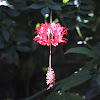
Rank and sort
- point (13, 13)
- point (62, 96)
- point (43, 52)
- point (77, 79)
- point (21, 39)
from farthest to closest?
point (43, 52)
point (21, 39)
point (13, 13)
point (62, 96)
point (77, 79)

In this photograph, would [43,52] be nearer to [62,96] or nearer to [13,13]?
[13,13]

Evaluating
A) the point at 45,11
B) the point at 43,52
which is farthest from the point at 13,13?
the point at 43,52

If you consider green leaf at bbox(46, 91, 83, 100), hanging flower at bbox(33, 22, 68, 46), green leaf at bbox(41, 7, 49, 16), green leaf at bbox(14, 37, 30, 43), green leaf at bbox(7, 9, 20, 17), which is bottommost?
green leaf at bbox(46, 91, 83, 100)

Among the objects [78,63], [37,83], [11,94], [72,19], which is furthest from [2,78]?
[72,19]

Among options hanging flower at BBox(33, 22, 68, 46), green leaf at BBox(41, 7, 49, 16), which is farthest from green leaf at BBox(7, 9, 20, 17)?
hanging flower at BBox(33, 22, 68, 46)

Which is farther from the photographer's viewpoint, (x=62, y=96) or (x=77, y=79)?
(x=62, y=96)

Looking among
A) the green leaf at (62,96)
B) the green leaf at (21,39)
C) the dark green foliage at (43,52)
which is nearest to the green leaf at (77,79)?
the dark green foliage at (43,52)

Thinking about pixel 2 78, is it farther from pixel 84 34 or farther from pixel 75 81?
pixel 75 81

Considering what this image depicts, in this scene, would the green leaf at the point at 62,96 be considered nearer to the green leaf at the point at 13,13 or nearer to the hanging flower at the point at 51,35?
the hanging flower at the point at 51,35

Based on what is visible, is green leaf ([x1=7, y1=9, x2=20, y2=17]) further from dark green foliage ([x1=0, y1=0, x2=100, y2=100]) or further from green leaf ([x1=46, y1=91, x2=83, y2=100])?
green leaf ([x1=46, y1=91, x2=83, y2=100])

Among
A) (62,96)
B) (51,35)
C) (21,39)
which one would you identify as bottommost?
(62,96)

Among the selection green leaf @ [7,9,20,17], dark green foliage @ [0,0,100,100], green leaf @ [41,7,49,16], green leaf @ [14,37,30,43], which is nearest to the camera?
dark green foliage @ [0,0,100,100]

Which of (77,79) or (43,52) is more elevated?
(77,79)

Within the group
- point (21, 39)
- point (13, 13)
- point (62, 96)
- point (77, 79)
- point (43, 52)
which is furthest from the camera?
point (43, 52)
